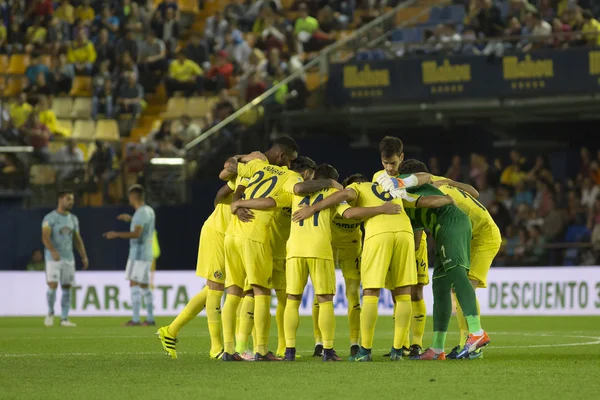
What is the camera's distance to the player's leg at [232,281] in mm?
11523

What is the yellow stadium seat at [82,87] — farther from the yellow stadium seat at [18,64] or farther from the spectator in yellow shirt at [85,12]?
the spectator in yellow shirt at [85,12]

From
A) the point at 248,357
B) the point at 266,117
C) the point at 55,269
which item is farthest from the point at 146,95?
the point at 248,357

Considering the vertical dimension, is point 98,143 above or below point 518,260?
above

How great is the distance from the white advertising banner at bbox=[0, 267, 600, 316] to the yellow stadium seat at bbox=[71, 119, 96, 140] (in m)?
4.51

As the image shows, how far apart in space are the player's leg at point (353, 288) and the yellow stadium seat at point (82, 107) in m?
16.8

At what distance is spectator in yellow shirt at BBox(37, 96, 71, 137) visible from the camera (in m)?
27.2

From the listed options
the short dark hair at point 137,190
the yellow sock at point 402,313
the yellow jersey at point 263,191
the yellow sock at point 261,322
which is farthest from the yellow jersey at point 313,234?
the short dark hair at point 137,190

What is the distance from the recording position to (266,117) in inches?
940

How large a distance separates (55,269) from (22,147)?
536 cm

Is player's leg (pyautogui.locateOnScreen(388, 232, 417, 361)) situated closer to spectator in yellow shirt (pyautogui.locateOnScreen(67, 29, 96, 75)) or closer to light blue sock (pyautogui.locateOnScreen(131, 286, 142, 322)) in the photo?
light blue sock (pyautogui.locateOnScreen(131, 286, 142, 322))

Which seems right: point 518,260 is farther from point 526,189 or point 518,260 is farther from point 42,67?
point 42,67

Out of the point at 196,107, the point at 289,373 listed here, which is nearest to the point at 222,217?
the point at 289,373

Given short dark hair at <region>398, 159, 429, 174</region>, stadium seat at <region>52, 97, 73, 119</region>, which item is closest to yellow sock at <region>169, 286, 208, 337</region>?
short dark hair at <region>398, 159, 429, 174</region>

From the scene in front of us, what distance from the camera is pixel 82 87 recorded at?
94.7 ft
